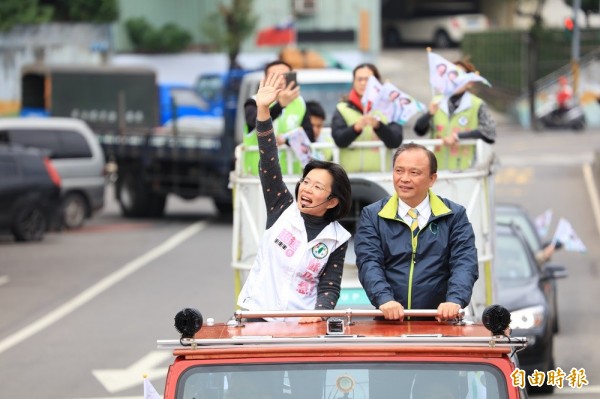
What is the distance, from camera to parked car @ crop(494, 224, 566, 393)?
1180cm

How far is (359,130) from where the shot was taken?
10.5m

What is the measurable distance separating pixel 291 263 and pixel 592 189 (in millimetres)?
23802

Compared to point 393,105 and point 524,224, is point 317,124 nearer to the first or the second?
point 393,105

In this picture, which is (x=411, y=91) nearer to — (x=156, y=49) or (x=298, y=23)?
(x=298, y=23)

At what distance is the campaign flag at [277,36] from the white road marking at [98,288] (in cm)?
2502

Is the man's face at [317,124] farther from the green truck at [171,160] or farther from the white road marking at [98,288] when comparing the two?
the green truck at [171,160]

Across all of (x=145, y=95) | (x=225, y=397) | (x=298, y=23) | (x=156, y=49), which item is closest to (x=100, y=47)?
(x=156, y=49)

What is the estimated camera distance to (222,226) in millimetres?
25906

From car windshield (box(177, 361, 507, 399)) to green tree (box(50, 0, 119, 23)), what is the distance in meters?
47.1

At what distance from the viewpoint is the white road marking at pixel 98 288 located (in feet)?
50.5

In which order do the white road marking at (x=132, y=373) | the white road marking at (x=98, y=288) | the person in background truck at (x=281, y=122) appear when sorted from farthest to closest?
the white road marking at (x=98, y=288) → the white road marking at (x=132, y=373) → the person in background truck at (x=281, y=122)

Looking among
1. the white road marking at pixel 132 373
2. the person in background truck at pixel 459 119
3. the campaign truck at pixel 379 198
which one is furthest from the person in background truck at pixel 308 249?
the white road marking at pixel 132 373

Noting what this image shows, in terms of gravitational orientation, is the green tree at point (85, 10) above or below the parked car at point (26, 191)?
above

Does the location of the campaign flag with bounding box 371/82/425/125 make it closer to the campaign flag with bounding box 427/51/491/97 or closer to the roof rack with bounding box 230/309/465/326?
the campaign flag with bounding box 427/51/491/97
